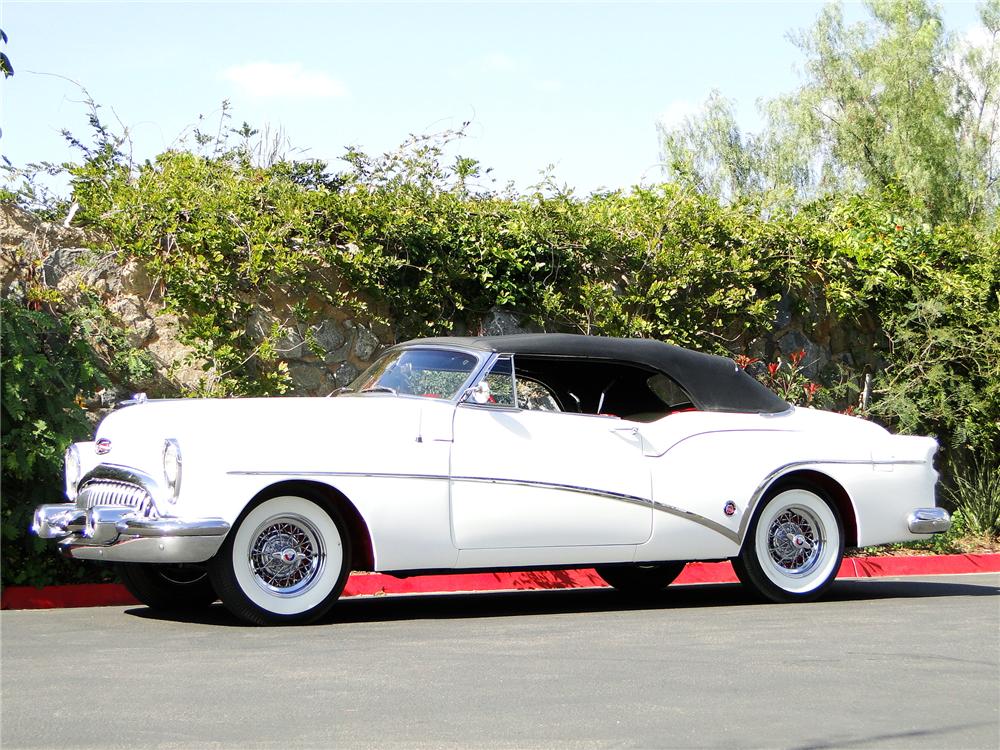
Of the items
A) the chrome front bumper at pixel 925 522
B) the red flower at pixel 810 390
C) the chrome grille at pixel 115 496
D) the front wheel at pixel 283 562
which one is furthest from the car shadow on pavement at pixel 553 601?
the red flower at pixel 810 390

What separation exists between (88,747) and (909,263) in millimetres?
10425

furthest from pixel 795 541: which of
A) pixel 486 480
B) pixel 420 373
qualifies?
pixel 420 373

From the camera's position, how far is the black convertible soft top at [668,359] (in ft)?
25.8

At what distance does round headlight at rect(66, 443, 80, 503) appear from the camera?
7484 millimetres

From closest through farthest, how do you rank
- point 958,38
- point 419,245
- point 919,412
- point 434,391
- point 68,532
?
point 68,532, point 434,391, point 419,245, point 919,412, point 958,38

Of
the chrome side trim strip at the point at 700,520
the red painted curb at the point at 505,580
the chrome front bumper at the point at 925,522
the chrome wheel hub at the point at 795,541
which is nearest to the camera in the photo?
the chrome side trim strip at the point at 700,520

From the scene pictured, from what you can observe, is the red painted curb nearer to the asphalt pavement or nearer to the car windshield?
the asphalt pavement

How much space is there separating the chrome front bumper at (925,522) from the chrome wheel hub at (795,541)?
0.63m

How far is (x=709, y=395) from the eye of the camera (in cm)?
824

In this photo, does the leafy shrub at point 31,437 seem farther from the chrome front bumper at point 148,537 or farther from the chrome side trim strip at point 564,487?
the chrome side trim strip at point 564,487

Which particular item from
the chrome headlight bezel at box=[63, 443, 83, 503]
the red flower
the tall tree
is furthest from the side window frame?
the tall tree

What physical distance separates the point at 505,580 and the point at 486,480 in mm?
2261

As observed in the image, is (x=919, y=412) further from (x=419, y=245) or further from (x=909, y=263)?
(x=419, y=245)

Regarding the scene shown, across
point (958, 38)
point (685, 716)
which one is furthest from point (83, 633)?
point (958, 38)
